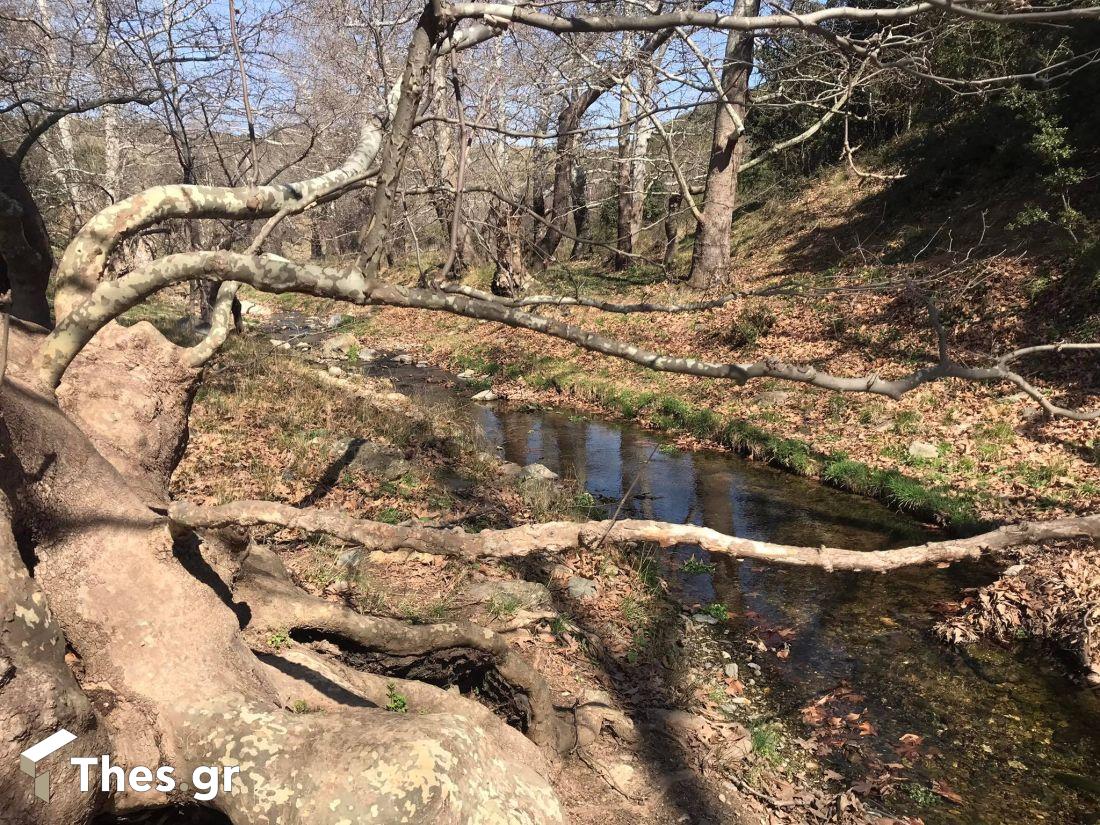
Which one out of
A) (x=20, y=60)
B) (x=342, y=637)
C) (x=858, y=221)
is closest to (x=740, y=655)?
(x=342, y=637)

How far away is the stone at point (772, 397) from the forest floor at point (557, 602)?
5040 mm

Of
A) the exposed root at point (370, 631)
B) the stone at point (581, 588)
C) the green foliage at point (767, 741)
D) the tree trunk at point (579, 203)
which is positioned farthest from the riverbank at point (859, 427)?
the tree trunk at point (579, 203)

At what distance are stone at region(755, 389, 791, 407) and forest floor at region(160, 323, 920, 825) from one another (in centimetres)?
504

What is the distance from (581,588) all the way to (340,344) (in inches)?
572

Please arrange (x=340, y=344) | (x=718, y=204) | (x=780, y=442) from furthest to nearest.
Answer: (x=340, y=344), (x=718, y=204), (x=780, y=442)

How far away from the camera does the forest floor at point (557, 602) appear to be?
14.0 feet

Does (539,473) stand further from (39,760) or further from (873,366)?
(39,760)

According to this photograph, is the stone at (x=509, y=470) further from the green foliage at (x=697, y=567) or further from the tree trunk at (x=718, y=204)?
the tree trunk at (x=718, y=204)

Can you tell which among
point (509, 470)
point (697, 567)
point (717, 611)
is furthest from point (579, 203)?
point (717, 611)

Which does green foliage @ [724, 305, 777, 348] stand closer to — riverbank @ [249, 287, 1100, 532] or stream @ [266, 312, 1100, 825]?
riverbank @ [249, 287, 1100, 532]

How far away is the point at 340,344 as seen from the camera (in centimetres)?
1894

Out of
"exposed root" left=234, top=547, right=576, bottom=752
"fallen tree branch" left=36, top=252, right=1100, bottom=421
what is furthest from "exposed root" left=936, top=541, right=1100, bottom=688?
"fallen tree branch" left=36, top=252, right=1100, bottom=421

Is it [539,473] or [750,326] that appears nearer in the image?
[539,473]

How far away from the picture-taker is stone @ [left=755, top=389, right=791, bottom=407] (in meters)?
12.3
